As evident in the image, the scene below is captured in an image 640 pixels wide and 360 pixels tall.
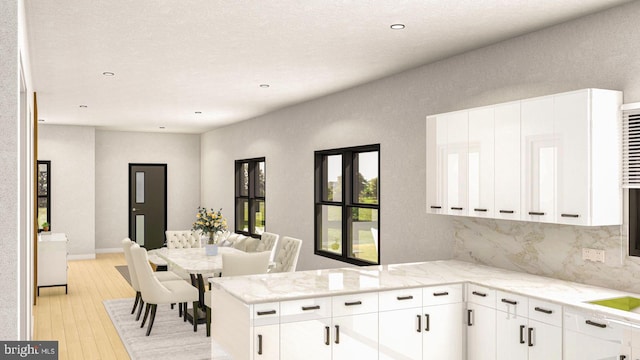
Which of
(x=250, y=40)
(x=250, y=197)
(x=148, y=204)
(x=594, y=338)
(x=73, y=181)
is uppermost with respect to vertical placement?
(x=250, y=40)

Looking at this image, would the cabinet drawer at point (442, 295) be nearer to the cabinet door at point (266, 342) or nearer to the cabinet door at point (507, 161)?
the cabinet door at point (507, 161)

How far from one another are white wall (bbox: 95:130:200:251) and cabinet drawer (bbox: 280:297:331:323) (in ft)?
31.8

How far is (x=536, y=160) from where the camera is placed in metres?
3.74

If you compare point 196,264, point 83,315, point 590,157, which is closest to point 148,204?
point 83,315

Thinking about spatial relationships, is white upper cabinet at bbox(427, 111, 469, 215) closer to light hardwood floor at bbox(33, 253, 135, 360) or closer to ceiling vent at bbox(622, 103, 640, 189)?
ceiling vent at bbox(622, 103, 640, 189)

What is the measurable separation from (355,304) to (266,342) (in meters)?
0.67

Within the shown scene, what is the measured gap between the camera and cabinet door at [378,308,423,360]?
12.2ft

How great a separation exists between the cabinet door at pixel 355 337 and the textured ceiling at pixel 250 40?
2.12m

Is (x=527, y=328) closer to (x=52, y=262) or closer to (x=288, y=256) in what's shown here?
(x=288, y=256)

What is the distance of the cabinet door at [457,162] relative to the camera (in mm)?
4336

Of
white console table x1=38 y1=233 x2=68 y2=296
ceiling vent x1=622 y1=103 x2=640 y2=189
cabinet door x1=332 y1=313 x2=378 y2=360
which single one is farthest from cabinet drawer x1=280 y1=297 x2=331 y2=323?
white console table x1=38 y1=233 x2=68 y2=296

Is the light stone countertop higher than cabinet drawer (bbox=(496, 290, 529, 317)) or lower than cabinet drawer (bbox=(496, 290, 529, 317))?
higher

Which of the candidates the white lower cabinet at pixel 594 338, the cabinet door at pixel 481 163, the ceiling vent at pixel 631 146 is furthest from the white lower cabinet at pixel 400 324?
the ceiling vent at pixel 631 146
